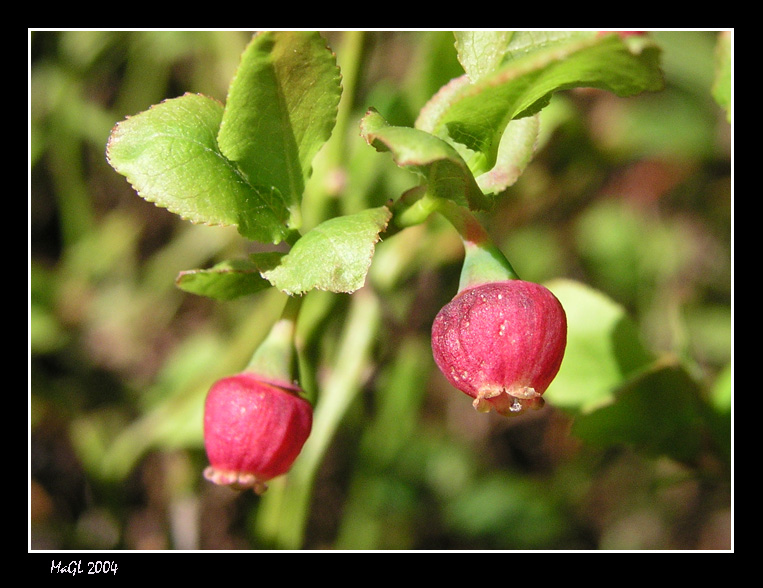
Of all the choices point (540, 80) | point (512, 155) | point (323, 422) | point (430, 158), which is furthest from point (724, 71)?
point (323, 422)

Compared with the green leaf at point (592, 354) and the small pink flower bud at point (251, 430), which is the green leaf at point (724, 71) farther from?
the small pink flower bud at point (251, 430)

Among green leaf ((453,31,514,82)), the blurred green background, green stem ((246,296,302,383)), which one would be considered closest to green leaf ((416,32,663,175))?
green leaf ((453,31,514,82))

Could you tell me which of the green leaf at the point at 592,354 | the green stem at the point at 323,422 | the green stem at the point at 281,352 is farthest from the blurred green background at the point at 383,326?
the green stem at the point at 281,352

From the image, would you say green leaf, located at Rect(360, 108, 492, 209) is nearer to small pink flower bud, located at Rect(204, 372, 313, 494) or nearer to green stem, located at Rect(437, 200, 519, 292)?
green stem, located at Rect(437, 200, 519, 292)

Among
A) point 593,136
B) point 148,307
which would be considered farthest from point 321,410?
point 593,136

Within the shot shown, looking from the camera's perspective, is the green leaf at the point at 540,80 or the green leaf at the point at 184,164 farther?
the green leaf at the point at 184,164

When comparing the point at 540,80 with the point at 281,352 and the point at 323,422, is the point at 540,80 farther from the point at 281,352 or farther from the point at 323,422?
the point at 323,422

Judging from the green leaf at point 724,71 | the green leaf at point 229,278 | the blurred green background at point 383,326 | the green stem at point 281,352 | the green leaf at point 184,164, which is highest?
the green leaf at point 724,71

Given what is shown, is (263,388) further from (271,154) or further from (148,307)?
(148,307)
